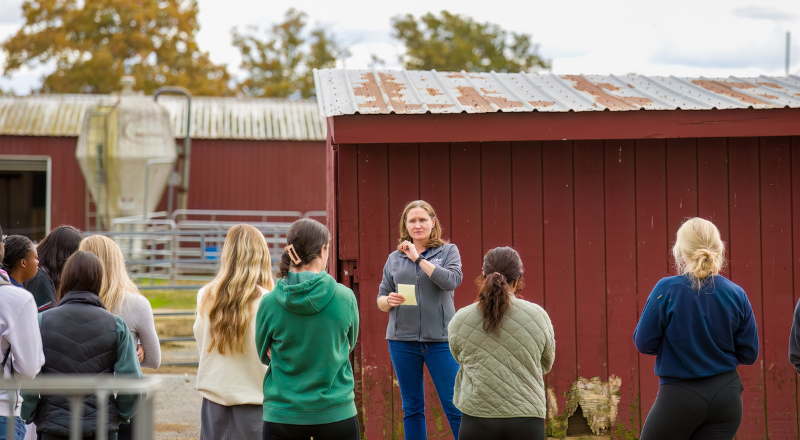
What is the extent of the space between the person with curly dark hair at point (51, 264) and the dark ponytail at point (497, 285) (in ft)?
7.46

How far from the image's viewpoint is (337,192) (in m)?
5.24

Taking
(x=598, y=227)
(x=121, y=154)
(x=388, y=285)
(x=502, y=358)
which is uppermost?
(x=121, y=154)

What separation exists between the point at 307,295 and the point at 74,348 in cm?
105

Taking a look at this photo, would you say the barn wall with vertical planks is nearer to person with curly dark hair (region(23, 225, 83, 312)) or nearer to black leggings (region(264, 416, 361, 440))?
person with curly dark hair (region(23, 225, 83, 312))

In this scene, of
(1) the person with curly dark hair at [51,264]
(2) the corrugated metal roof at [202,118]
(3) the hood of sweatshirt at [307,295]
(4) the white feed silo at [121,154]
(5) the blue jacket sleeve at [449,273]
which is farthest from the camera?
(2) the corrugated metal roof at [202,118]

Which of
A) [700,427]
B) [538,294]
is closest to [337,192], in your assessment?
[538,294]

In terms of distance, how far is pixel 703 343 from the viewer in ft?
11.2

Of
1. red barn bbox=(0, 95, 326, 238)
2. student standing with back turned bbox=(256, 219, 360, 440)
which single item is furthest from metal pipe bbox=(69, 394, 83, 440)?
red barn bbox=(0, 95, 326, 238)

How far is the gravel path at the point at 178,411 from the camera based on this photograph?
6343 millimetres

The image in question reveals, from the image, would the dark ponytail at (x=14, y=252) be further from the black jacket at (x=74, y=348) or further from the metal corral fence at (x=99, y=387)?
the metal corral fence at (x=99, y=387)

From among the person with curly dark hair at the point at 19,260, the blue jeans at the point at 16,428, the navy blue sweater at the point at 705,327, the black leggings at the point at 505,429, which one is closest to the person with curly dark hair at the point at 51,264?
the person with curly dark hair at the point at 19,260

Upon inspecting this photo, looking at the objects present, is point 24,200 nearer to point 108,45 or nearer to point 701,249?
point 108,45

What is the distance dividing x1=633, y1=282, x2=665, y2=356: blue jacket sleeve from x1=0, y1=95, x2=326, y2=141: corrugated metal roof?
17.2 m

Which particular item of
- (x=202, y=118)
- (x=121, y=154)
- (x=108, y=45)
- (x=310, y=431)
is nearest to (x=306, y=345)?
(x=310, y=431)
